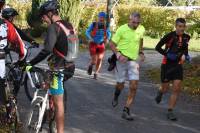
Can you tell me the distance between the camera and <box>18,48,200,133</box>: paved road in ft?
27.6

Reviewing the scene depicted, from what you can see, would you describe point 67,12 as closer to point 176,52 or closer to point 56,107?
point 176,52

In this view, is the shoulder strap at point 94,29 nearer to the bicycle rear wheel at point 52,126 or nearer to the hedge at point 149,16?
the bicycle rear wheel at point 52,126

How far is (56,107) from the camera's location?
678 centimetres

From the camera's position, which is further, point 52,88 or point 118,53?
point 118,53

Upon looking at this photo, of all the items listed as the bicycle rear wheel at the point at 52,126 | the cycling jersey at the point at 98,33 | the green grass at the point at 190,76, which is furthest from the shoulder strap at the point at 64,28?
the cycling jersey at the point at 98,33

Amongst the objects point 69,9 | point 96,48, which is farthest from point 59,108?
point 69,9

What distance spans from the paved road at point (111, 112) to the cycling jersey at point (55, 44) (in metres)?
1.22

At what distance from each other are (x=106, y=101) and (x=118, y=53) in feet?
6.31

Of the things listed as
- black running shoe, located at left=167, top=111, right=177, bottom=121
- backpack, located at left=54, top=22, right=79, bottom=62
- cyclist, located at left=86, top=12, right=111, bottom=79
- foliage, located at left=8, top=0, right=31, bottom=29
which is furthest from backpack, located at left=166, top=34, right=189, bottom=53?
foliage, located at left=8, top=0, right=31, bottom=29

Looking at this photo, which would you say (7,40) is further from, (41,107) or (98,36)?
(98,36)

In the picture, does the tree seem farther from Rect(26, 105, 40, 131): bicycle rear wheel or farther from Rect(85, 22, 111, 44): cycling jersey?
Rect(26, 105, 40, 131): bicycle rear wheel

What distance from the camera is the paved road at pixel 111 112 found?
27.6 feet

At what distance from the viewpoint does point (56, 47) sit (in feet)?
21.4

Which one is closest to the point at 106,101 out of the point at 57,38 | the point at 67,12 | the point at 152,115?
the point at 152,115
